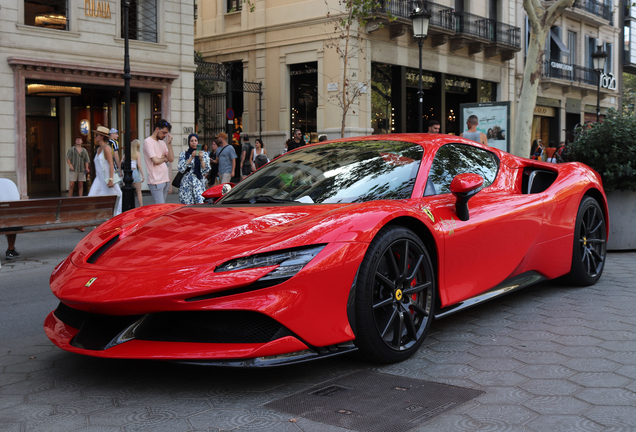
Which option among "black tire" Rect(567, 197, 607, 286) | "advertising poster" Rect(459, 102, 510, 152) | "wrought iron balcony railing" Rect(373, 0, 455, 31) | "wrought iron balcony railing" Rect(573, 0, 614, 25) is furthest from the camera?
"wrought iron balcony railing" Rect(573, 0, 614, 25)

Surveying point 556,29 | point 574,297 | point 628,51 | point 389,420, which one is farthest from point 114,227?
point 628,51

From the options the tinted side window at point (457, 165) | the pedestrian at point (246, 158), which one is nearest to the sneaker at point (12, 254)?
the tinted side window at point (457, 165)

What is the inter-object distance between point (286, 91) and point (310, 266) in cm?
2279

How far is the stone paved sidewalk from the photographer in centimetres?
278

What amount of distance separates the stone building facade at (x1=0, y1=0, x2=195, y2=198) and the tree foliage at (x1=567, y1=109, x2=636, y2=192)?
1388cm

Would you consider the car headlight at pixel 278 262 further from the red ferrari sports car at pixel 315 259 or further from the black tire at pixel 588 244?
the black tire at pixel 588 244

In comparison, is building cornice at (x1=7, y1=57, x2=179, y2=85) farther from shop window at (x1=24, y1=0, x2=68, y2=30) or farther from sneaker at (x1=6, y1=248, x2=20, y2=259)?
sneaker at (x1=6, y1=248, x2=20, y2=259)

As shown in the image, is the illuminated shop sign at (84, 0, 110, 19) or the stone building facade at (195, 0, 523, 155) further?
the stone building facade at (195, 0, 523, 155)

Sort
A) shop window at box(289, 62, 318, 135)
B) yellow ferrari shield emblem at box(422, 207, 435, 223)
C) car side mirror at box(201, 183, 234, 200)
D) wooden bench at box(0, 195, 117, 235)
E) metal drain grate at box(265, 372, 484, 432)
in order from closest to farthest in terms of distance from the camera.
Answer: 1. metal drain grate at box(265, 372, 484, 432)
2. yellow ferrari shield emblem at box(422, 207, 435, 223)
3. car side mirror at box(201, 183, 234, 200)
4. wooden bench at box(0, 195, 117, 235)
5. shop window at box(289, 62, 318, 135)

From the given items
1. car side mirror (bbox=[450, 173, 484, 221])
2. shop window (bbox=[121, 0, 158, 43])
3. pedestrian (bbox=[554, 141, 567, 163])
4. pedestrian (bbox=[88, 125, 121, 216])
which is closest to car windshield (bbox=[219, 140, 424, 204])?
car side mirror (bbox=[450, 173, 484, 221])

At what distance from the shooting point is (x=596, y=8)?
121ft

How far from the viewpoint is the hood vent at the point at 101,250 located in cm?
361

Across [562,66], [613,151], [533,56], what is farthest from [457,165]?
[562,66]

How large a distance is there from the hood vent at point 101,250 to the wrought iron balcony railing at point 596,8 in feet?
117
